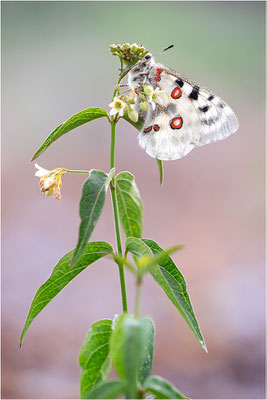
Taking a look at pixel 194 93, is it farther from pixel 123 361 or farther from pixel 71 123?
pixel 123 361

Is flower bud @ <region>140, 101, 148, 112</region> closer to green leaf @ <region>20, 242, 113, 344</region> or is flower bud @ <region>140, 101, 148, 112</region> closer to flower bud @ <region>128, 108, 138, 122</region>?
flower bud @ <region>128, 108, 138, 122</region>

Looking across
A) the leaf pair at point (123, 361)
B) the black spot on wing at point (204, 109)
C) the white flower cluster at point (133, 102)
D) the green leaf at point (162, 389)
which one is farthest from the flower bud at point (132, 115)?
the green leaf at point (162, 389)

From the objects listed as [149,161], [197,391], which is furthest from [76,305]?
[149,161]

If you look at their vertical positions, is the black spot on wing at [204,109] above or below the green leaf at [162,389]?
above

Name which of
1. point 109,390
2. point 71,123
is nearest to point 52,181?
point 71,123

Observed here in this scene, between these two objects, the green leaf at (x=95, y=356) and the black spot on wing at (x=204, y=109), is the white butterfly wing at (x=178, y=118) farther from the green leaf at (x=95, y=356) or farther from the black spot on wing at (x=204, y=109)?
the green leaf at (x=95, y=356)

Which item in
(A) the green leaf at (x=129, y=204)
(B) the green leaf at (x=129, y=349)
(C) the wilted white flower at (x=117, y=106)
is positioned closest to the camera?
(B) the green leaf at (x=129, y=349)

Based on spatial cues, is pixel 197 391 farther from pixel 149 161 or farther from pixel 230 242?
pixel 149 161
